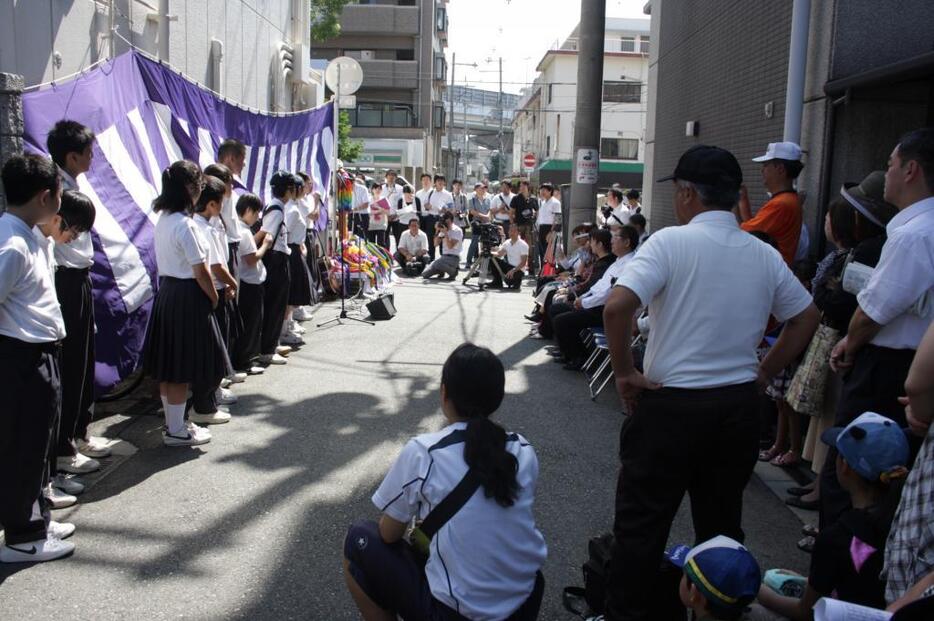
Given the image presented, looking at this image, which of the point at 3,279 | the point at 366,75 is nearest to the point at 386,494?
the point at 3,279

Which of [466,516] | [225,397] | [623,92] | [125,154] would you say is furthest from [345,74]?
[623,92]

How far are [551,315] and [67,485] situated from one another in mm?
5801

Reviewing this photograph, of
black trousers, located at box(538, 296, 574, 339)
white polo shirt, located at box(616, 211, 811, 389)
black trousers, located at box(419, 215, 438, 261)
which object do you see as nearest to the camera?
white polo shirt, located at box(616, 211, 811, 389)

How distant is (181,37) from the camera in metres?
8.41

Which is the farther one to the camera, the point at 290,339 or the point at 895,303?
the point at 290,339

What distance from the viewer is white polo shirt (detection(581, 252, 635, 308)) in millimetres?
7805

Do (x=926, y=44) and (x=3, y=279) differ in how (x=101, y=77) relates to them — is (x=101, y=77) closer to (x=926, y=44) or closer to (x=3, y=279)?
(x=3, y=279)

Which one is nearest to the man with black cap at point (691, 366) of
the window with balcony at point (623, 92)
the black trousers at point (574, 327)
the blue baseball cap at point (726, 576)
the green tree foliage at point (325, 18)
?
the blue baseball cap at point (726, 576)

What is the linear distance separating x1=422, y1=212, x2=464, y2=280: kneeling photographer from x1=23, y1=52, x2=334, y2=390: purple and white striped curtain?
26.9ft

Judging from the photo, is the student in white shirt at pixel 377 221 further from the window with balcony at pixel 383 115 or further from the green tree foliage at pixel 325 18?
the window with balcony at pixel 383 115

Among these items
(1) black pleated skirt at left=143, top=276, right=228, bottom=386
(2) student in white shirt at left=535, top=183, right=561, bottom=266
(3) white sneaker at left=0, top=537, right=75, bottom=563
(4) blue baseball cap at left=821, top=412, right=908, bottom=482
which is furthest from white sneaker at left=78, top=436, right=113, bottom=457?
(2) student in white shirt at left=535, top=183, right=561, bottom=266

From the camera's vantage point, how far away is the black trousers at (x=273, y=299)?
8148mm

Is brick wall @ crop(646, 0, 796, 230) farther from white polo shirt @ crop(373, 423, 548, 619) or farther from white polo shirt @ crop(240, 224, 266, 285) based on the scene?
white polo shirt @ crop(373, 423, 548, 619)

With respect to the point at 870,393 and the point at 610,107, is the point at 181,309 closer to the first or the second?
the point at 870,393
